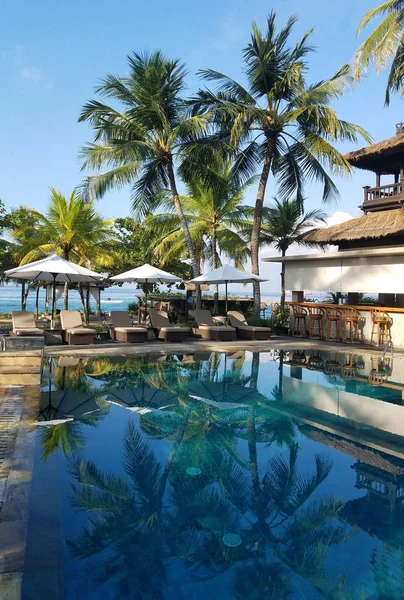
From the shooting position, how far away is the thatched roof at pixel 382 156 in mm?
17391

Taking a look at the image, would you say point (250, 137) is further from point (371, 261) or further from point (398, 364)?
point (398, 364)

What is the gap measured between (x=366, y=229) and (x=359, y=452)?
12.8 metres

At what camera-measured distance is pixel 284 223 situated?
1054 inches

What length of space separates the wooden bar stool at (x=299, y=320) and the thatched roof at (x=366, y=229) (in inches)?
108

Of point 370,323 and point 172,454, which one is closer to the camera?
point 172,454

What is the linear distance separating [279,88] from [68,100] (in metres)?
7.49

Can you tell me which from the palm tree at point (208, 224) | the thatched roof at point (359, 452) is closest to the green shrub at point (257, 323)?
the palm tree at point (208, 224)

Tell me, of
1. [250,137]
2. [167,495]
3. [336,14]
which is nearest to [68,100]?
[250,137]

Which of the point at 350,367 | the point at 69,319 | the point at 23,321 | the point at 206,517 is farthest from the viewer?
the point at 69,319

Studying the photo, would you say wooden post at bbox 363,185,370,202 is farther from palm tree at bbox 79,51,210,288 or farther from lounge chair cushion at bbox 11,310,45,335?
lounge chair cushion at bbox 11,310,45,335

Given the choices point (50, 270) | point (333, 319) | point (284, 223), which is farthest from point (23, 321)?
point (284, 223)

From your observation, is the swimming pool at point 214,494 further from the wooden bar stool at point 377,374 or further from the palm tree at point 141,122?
the palm tree at point 141,122

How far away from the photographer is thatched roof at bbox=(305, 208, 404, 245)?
15.8 meters

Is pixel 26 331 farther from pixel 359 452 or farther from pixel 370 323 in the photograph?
pixel 370 323
